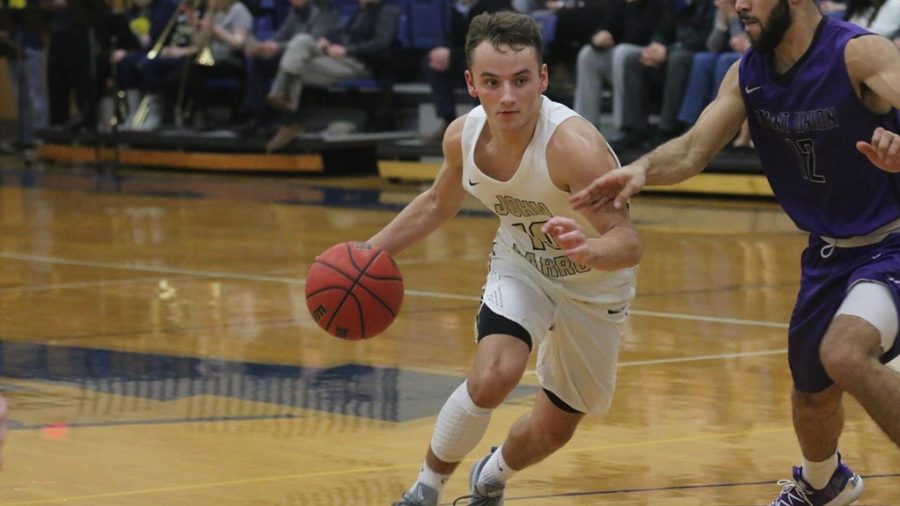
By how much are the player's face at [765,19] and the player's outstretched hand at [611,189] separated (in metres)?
0.56

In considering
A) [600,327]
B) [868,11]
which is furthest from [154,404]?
[868,11]

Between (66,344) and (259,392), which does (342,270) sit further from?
(66,344)

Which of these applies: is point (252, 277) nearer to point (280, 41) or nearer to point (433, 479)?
point (433, 479)

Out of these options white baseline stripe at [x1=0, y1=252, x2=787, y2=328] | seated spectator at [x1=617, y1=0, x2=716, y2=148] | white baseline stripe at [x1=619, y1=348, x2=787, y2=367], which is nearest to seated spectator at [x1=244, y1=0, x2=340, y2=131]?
seated spectator at [x1=617, y1=0, x2=716, y2=148]

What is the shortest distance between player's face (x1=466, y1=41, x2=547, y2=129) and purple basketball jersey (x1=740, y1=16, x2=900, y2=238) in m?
0.68

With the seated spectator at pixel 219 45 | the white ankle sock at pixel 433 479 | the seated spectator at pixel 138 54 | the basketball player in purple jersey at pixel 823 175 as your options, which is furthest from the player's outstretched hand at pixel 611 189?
the seated spectator at pixel 138 54

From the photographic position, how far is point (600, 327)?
5176 millimetres

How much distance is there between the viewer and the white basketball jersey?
5.05m

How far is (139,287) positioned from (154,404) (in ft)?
12.1

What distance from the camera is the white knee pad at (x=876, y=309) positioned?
464 centimetres

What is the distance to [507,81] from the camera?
16.3ft

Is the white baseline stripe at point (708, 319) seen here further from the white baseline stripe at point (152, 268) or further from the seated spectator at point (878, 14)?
the seated spectator at point (878, 14)

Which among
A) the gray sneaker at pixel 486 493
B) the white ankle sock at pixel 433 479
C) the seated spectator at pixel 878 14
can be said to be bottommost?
the seated spectator at pixel 878 14

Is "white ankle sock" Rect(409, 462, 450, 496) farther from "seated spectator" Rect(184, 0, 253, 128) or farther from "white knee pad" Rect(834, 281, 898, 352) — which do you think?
"seated spectator" Rect(184, 0, 253, 128)
